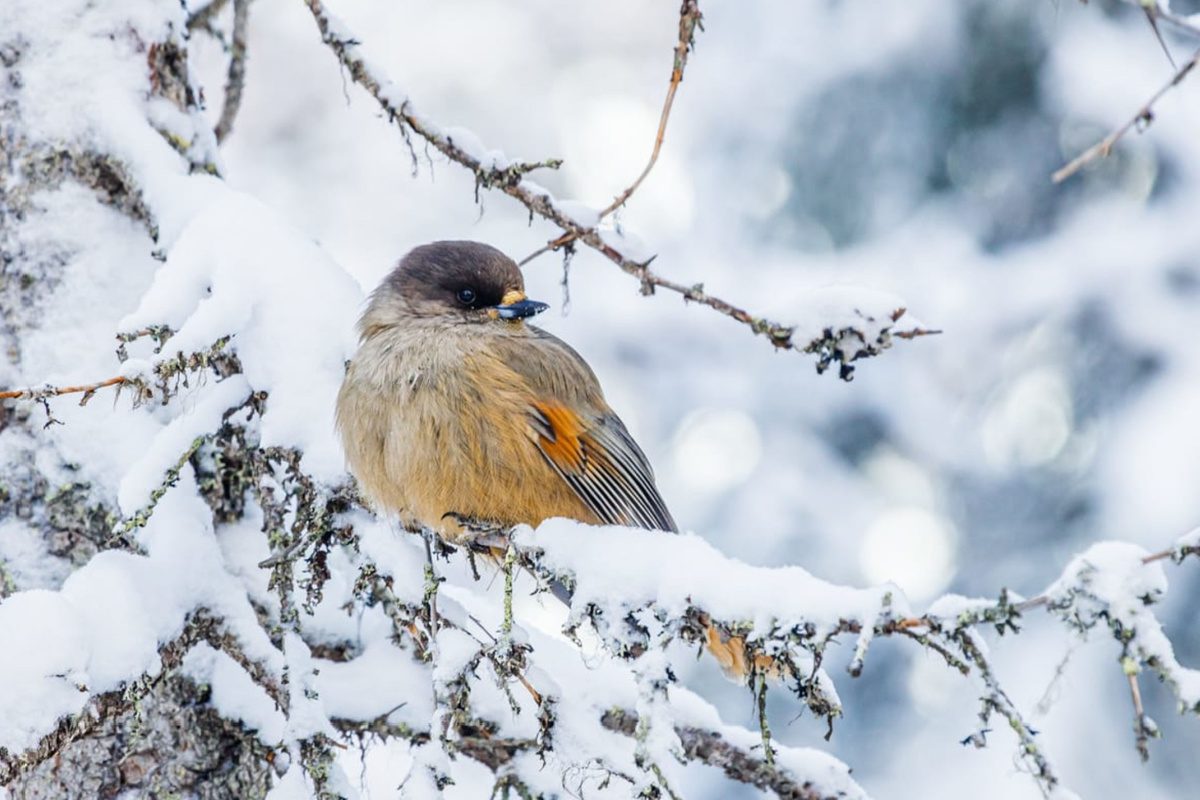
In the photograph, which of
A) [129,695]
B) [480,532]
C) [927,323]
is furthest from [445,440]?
[927,323]

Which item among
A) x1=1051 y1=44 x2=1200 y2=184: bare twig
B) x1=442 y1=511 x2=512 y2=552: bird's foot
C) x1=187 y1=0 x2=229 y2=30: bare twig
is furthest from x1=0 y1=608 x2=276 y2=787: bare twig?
x1=187 y1=0 x2=229 y2=30: bare twig

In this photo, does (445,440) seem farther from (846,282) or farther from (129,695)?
(846,282)

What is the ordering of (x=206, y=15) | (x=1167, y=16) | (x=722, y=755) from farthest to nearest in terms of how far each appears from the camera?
1. (x=206, y=15)
2. (x=722, y=755)
3. (x=1167, y=16)

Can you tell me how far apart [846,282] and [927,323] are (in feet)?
8.02

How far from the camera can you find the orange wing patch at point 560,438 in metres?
3.07

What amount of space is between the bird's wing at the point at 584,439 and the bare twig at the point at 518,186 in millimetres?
613

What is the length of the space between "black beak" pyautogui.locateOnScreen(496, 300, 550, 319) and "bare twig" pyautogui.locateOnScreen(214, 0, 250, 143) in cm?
116

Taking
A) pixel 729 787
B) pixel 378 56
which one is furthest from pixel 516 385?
pixel 378 56

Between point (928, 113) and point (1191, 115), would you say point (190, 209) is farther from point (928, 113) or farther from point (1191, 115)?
point (1191, 115)

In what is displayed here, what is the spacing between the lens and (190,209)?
2939 millimetres

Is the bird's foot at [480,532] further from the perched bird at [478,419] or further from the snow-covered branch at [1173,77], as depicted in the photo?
the snow-covered branch at [1173,77]

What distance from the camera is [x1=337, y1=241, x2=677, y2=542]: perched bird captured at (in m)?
2.89

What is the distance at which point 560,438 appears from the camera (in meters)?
3.10

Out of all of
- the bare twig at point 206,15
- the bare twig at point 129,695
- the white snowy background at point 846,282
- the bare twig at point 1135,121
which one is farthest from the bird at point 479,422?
the bare twig at point 1135,121
